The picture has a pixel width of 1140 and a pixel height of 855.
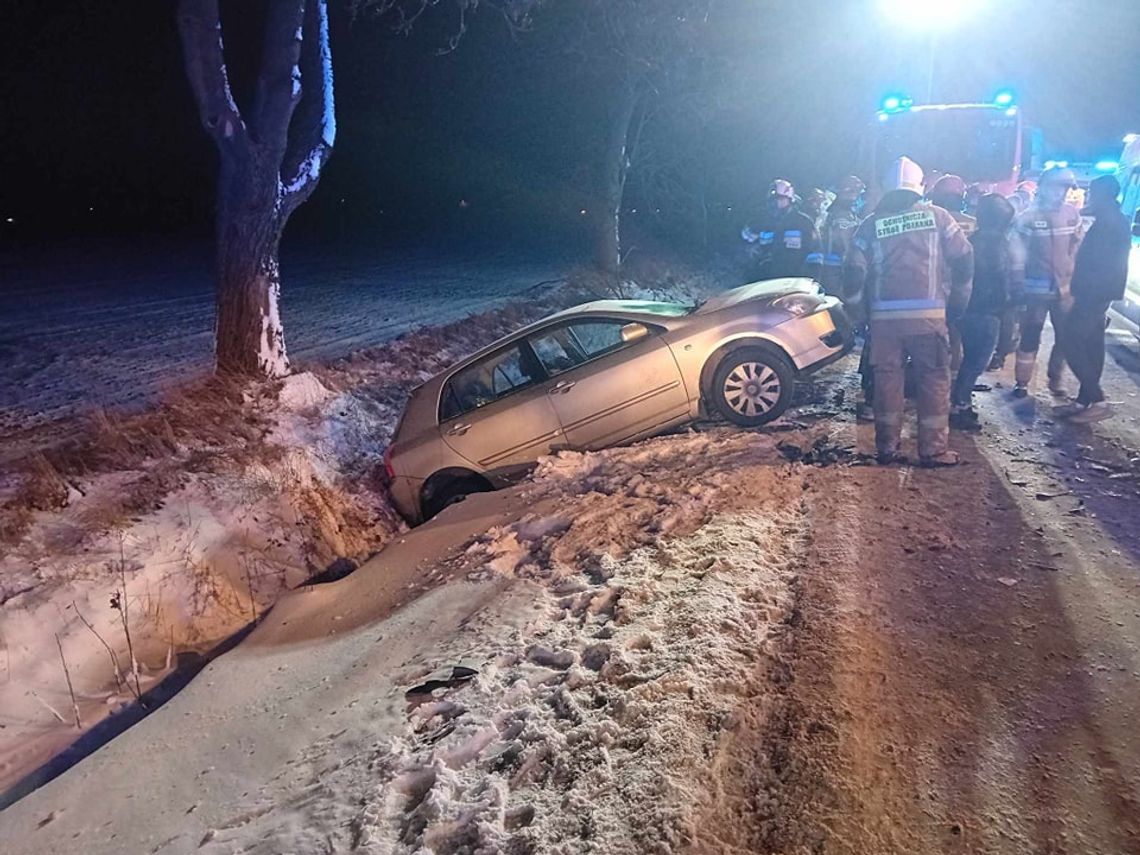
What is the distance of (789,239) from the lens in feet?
33.7

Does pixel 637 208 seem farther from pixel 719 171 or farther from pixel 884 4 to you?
pixel 884 4

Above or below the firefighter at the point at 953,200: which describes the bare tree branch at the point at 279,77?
above

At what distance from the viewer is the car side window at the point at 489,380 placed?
23.9 ft

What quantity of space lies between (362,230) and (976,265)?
26.6 metres

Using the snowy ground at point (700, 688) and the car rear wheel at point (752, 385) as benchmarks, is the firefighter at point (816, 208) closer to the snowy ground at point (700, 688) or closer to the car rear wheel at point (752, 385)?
the car rear wheel at point (752, 385)

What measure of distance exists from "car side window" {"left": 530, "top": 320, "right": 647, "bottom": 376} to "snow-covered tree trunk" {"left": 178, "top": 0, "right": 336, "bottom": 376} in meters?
3.02

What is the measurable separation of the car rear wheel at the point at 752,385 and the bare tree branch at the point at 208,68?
511 cm

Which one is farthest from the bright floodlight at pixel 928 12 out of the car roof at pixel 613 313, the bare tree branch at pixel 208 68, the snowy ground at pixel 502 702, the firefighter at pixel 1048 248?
the snowy ground at pixel 502 702

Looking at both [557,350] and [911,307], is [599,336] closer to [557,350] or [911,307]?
[557,350]

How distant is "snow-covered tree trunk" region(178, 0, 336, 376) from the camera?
803 centimetres

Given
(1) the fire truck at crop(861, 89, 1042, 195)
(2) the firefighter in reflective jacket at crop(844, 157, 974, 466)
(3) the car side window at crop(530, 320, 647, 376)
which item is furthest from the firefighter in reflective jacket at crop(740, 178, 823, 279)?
(2) the firefighter in reflective jacket at crop(844, 157, 974, 466)

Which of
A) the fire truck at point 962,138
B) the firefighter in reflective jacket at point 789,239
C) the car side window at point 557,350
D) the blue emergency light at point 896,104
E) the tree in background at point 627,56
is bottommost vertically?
the car side window at point 557,350

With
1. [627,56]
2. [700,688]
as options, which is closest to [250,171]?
[700,688]

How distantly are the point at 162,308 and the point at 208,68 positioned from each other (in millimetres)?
6681
